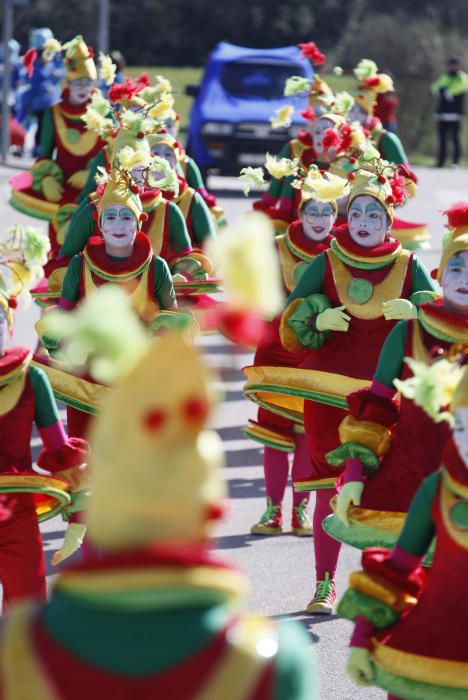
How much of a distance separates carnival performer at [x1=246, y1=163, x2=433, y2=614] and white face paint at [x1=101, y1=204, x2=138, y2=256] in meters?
0.80

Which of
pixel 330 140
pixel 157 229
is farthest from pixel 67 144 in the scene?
pixel 157 229

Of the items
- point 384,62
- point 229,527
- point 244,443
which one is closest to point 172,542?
point 229,527

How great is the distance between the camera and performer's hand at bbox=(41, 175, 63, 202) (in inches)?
477

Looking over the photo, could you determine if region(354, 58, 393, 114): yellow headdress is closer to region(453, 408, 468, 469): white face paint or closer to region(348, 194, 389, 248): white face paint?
region(348, 194, 389, 248): white face paint

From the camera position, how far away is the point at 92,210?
865 centimetres

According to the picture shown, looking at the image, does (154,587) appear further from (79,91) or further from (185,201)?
(79,91)

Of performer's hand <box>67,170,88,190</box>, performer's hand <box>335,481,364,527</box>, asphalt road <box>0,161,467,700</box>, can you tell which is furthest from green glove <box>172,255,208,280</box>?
performer's hand <box>335,481,364,527</box>

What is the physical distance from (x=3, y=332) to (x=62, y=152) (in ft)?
21.6

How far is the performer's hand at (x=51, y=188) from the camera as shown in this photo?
39.7 ft

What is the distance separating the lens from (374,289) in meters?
7.14

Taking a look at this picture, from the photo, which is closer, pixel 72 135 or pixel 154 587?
pixel 154 587

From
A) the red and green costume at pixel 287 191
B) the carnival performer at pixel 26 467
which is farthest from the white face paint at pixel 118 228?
the red and green costume at pixel 287 191

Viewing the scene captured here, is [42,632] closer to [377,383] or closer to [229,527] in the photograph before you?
[377,383]

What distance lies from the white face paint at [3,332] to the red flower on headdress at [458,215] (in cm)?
159
